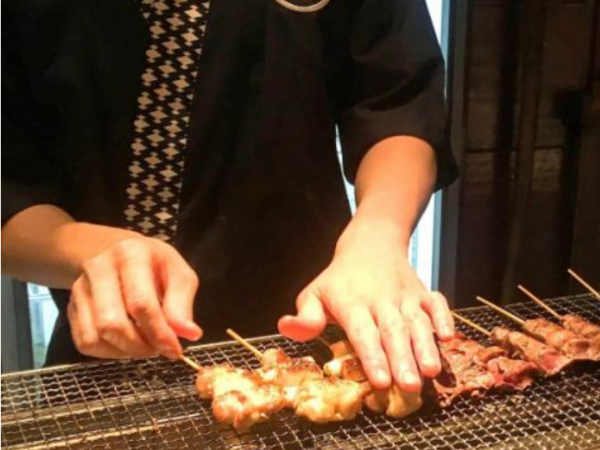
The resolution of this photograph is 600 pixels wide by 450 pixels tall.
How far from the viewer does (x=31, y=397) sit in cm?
165

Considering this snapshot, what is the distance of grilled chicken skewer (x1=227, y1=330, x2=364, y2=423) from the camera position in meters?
1.55

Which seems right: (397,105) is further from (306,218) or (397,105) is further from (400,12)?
(306,218)

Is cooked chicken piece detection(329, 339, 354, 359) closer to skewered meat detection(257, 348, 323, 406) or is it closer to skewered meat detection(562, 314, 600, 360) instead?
skewered meat detection(257, 348, 323, 406)

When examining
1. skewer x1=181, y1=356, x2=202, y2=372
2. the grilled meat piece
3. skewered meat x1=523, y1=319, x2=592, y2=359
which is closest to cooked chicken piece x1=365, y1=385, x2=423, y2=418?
the grilled meat piece

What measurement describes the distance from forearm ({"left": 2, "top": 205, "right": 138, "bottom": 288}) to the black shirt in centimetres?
5

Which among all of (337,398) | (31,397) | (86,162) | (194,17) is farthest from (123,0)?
(337,398)

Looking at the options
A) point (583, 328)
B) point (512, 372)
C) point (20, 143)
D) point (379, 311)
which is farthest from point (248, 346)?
point (583, 328)

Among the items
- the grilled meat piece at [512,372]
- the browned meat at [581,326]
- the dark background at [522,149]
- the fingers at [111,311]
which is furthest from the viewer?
the dark background at [522,149]

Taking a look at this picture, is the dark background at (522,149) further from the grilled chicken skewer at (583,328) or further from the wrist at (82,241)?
the wrist at (82,241)

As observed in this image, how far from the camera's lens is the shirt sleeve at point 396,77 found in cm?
202

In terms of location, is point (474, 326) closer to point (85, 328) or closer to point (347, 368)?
point (347, 368)

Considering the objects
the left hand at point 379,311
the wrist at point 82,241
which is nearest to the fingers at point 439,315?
the left hand at point 379,311

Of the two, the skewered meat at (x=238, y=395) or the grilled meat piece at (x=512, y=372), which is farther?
the grilled meat piece at (x=512, y=372)

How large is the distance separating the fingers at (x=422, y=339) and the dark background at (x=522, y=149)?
221cm
